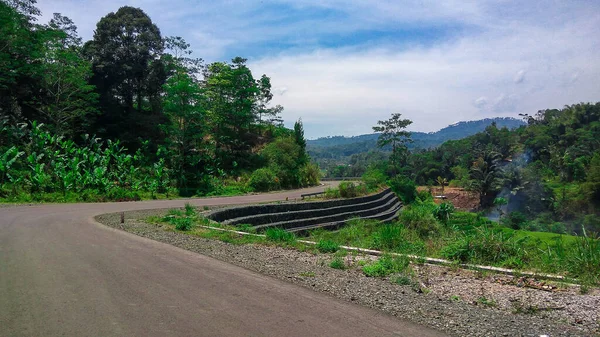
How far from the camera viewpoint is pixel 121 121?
34.8 metres

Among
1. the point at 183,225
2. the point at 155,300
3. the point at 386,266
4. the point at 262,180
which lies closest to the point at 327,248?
the point at 386,266

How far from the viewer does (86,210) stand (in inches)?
667

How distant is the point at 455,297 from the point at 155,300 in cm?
447

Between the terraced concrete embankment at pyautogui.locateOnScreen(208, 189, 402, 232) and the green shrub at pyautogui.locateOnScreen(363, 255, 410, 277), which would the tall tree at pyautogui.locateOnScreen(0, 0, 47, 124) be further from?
the green shrub at pyautogui.locateOnScreen(363, 255, 410, 277)

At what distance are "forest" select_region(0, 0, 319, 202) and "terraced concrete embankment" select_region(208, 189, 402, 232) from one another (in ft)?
29.8

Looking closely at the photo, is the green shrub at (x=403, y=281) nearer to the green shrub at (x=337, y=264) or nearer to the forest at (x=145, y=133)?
the green shrub at (x=337, y=264)

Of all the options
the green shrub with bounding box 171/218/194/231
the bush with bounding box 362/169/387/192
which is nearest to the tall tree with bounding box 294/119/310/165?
the bush with bounding box 362/169/387/192

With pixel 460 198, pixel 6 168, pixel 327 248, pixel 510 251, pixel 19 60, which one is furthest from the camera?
pixel 460 198

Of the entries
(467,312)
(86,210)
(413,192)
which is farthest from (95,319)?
(413,192)

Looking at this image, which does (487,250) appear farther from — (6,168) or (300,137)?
(300,137)

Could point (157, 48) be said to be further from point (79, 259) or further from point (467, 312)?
point (467, 312)

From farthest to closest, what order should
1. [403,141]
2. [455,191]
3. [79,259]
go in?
[455,191]
[403,141]
[79,259]

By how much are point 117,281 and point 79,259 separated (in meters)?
2.03

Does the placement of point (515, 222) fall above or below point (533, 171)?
below
